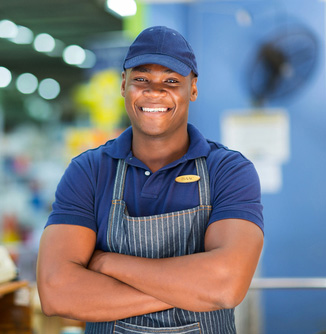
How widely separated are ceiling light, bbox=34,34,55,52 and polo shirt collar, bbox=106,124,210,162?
5.76m

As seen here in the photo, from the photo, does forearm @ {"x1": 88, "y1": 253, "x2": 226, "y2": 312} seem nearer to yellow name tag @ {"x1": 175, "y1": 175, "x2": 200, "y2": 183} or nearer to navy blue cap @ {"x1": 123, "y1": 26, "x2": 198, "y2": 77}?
yellow name tag @ {"x1": 175, "y1": 175, "x2": 200, "y2": 183}

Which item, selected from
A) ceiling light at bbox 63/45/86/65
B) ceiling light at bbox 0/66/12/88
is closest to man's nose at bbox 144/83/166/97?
ceiling light at bbox 63/45/86/65

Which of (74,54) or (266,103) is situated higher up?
(74,54)

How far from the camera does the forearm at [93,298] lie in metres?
1.54

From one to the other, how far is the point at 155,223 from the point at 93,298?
0.31 meters

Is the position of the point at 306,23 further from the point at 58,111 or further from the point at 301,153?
the point at 58,111

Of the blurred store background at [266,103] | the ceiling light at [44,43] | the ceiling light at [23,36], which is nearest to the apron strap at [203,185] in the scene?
the blurred store background at [266,103]

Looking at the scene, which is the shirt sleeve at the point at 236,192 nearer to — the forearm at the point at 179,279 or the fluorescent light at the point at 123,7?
the forearm at the point at 179,279

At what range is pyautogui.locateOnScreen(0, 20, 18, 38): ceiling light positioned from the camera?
6528mm

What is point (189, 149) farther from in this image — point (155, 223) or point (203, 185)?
point (155, 223)

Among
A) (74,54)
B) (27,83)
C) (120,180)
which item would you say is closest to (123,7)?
(74,54)

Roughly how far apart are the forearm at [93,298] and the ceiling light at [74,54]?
632 centimetres

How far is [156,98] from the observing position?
66.6 inches

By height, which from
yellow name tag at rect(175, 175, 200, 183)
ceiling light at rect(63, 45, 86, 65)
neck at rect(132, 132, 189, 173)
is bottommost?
yellow name tag at rect(175, 175, 200, 183)
